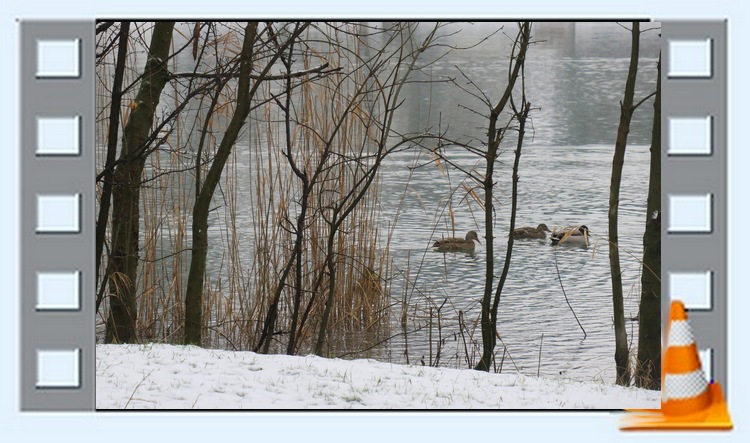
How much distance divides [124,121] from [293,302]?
4.31 feet

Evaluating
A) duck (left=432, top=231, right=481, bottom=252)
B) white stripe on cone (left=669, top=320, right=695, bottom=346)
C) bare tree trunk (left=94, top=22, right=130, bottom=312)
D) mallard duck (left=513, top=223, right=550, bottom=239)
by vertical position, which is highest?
→ bare tree trunk (left=94, top=22, right=130, bottom=312)

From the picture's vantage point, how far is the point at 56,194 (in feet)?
13.0

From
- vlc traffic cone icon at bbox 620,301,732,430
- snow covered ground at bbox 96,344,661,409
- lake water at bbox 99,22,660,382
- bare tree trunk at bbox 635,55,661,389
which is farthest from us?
lake water at bbox 99,22,660,382

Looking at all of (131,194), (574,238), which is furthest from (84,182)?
(574,238)

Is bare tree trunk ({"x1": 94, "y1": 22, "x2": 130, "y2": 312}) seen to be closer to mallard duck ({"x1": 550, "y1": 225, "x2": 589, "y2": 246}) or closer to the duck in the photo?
the duck

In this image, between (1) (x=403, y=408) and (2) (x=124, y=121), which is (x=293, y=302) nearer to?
(2) (x=124, y=121)

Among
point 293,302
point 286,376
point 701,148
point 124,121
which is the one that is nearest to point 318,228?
point 293,302

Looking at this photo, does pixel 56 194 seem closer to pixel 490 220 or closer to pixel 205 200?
pixel 205 200

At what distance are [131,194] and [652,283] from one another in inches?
105

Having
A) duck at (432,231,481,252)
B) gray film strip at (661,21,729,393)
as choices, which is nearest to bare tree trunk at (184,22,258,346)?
duck at (432,231,481,252)

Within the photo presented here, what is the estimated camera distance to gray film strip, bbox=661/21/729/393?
13.0 ft

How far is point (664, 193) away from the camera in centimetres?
399

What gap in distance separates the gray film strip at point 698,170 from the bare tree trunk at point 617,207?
0.93 meters

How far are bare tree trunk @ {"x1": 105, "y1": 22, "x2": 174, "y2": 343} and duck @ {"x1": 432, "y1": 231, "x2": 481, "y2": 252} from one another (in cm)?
181
